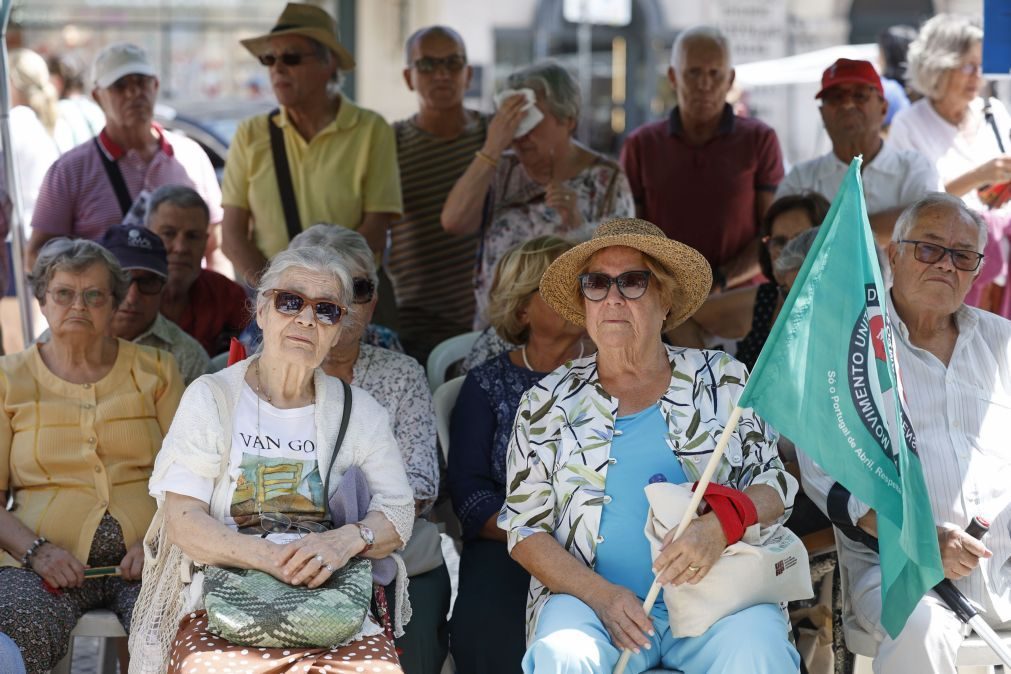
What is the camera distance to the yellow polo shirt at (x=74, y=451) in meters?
3.79

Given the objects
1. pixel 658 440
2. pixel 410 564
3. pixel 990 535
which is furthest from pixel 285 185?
pixel 990 535

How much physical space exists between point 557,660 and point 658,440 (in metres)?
0.69

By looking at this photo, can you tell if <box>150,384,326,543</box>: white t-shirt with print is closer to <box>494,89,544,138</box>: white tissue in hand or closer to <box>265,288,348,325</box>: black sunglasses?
<box>265,288,348,325</box>: black sunglasses

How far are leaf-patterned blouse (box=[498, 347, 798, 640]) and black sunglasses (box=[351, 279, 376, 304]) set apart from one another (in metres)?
0.64

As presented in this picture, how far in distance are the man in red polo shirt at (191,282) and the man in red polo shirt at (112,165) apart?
Answer: 1.41ft

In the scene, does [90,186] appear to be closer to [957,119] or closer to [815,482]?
[815,482]

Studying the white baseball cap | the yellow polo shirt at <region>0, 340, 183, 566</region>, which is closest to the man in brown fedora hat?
the white baseball cap

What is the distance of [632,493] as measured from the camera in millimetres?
3377

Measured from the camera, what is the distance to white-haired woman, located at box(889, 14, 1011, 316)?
5.54m

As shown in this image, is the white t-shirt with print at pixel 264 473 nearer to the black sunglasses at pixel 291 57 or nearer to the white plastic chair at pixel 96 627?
the white plastic chair at pixel 96 627

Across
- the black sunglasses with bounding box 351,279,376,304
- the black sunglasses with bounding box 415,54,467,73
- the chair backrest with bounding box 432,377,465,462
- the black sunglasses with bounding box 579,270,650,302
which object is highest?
the black sunglasses with bounding box 415,54,467,73

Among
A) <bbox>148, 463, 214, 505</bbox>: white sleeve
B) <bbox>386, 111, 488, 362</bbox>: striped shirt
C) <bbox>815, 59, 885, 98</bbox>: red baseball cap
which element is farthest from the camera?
<bbox>386, 111, 488, 362</bbox>: striped shirt

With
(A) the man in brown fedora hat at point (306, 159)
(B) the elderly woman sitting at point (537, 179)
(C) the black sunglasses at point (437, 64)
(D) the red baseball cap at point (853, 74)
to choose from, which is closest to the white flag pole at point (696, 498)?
(B) the elderly woman sitting at point (537, 179)

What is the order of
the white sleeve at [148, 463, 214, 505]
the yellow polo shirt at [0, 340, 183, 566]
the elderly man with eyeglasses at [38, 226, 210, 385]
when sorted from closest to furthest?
the white sleeve at [148, 463, 214, 505]
the yellow polo shirt at [0, 340, 183, 566]
the elderly man with eyeglasses at [38, 226, 210, 385]
